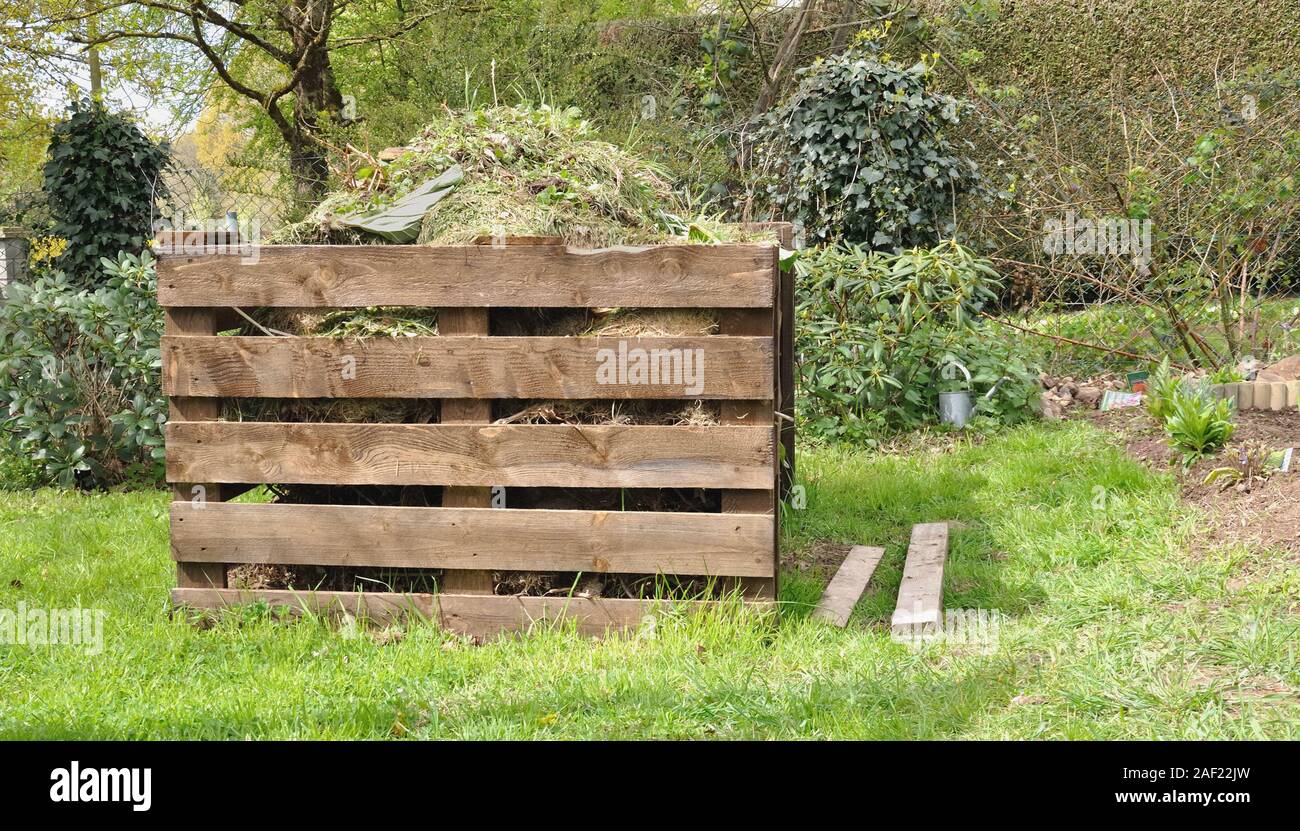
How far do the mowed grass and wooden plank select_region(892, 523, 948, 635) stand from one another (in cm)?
8

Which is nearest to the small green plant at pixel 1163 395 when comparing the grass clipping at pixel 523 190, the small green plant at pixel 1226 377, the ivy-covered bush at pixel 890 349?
the small green plant at pixel 1226 377

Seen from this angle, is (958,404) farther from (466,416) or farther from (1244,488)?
(466,416)

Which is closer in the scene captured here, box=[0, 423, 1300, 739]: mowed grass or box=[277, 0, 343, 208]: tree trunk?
box=[0, 423, 1300, 739]: mowed grass

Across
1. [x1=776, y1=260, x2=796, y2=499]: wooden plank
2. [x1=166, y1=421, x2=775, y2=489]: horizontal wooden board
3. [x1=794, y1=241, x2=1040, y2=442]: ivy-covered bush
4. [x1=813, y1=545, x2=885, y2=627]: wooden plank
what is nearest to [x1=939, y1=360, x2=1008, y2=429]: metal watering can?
[x1=794, y1=241, x2=1040, y2=442]: ivy-covered bush

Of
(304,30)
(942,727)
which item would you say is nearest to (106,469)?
(942,727)

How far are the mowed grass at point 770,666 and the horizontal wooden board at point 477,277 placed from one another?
3.29 feet

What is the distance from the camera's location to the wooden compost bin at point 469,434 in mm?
3264

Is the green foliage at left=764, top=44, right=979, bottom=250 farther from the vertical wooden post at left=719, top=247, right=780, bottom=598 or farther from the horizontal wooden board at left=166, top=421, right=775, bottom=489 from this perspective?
the horizontal wooden board at left=166, top=421, right=775, bottom=489

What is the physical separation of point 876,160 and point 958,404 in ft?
8.08

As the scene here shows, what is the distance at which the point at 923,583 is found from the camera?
3.81 meters

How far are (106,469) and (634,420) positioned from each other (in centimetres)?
414

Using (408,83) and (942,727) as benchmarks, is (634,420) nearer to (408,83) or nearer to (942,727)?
(942,727)

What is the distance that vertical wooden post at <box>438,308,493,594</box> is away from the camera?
336cm

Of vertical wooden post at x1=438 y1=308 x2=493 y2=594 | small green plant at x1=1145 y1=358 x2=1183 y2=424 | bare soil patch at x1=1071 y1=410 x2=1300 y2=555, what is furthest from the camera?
small green plant at x1=1145 y1=358 x2=1183 y2=424
